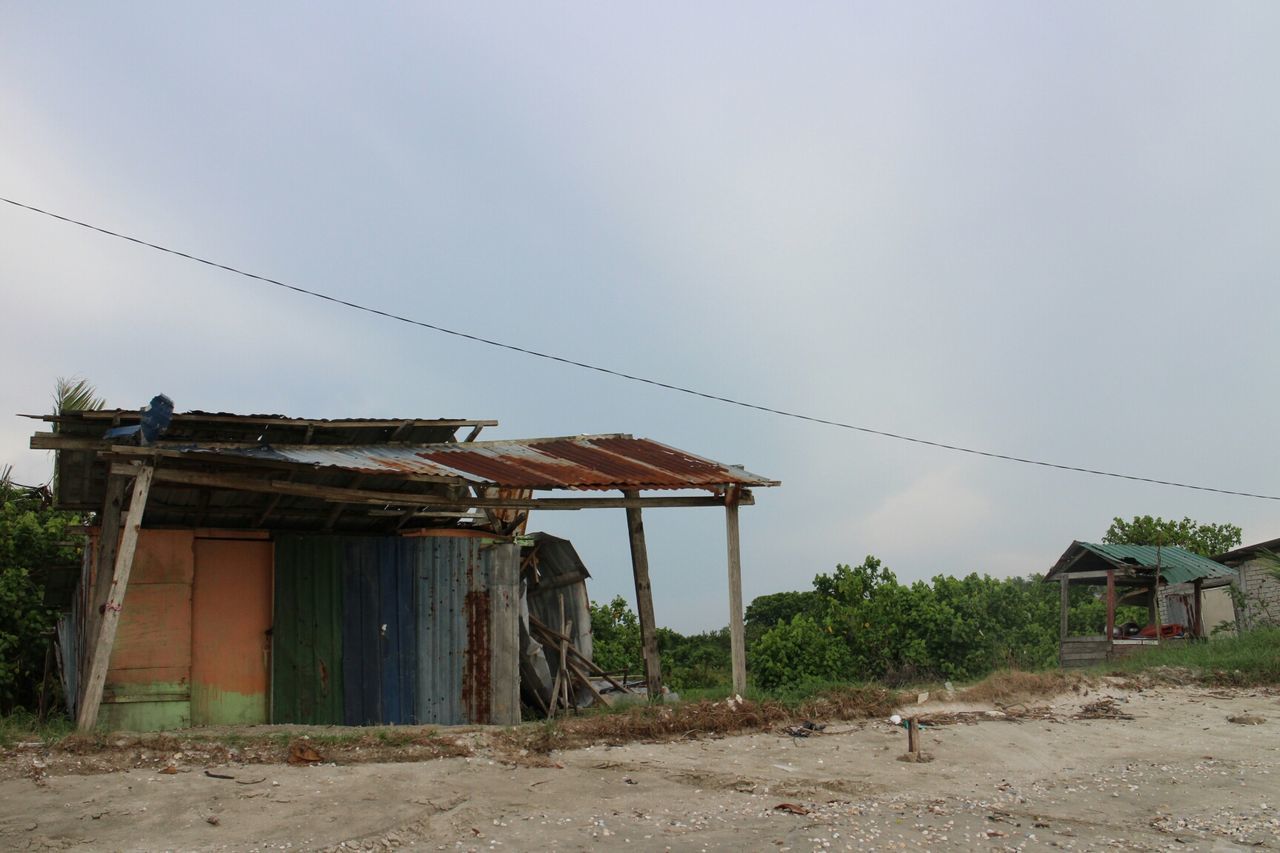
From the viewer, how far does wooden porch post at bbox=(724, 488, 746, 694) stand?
37.2ft

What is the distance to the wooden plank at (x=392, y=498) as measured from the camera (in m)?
9.26

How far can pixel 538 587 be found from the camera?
44.2ft

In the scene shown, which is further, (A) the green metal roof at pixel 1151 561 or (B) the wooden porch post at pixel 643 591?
(A) the green metal roof at pixel 1151 561

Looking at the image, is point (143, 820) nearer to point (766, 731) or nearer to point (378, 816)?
point (378, 816)

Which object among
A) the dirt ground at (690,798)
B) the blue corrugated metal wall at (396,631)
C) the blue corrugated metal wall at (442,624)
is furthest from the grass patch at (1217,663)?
the blue corrugated metal wall at (442,624)

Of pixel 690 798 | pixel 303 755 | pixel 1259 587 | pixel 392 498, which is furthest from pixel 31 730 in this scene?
pixel 1259 587

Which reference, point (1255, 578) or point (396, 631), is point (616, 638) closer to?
point (396, 631)

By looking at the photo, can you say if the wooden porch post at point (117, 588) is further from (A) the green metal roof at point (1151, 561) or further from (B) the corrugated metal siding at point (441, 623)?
(A) the green metal roof at point (1151, 561)

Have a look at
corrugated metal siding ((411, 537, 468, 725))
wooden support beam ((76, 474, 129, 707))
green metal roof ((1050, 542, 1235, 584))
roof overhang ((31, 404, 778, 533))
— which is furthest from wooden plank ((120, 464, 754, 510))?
green metal roof ((1050, 542, 1235, 584))

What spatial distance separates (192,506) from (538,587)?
4618mm

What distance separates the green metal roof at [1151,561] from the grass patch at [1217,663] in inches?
113

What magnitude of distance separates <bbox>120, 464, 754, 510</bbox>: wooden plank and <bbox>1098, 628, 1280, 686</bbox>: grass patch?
7443mm

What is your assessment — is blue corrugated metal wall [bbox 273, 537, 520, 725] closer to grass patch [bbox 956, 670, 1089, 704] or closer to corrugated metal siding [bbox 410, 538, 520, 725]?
corrugated metal siding [bbox 410, 538, 520, 725]

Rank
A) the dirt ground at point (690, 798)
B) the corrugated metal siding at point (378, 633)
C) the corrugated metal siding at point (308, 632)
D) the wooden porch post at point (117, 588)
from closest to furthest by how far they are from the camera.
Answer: the dirt ground at point (690, 798), the wooden porch post at point (117, 588), the corrugated metal siding at point (308, 632), the corrugated metal siding at point (378, 633)
